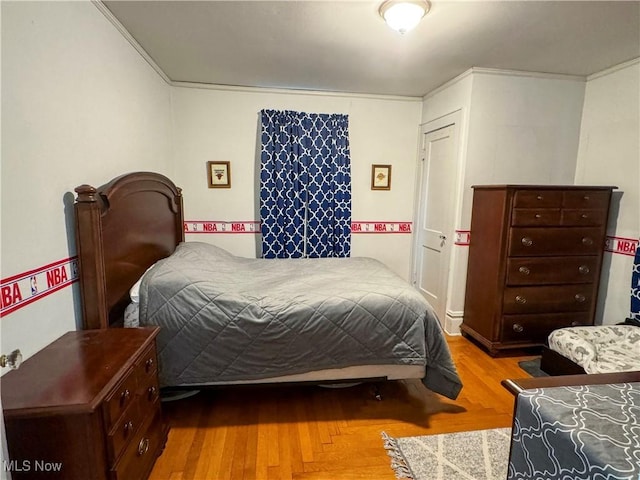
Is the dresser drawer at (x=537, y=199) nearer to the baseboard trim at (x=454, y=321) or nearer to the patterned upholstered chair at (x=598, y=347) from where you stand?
the patterned upholstered chair at (x=598, y=347)

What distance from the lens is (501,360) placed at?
8.66 ft

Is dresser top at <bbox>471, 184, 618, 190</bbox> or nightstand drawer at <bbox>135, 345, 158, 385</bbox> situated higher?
dresser top at <bbox>471, 184, 618, 190</bbox>

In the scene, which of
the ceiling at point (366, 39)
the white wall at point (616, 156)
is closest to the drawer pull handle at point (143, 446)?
the ceiling at point (366, 39)

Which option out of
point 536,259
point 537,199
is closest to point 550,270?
point 536,259

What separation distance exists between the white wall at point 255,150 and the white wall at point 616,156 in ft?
5.08

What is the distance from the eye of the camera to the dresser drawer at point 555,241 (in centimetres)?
253

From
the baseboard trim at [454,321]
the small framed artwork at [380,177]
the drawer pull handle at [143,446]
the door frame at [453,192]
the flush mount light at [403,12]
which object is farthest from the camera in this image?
the small framed artwork at [380,177]

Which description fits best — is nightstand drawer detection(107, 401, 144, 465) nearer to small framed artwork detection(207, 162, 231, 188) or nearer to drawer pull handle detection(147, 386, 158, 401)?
drawer pull handle detection(147, 386, 158, 401)

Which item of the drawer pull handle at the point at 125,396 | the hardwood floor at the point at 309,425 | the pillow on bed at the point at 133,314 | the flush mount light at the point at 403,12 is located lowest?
the hardwood floor at the point at 309,425

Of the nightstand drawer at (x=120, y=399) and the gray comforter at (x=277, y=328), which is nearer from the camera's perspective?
the nightstand drawer at (x=120, y=399)

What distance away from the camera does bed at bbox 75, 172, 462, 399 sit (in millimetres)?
1770

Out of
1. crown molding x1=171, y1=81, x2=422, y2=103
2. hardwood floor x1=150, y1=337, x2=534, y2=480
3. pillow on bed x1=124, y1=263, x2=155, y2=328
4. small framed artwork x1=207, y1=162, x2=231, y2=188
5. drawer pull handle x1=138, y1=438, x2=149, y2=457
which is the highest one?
crown molding x1=171, y1=81, x2=422, y2=103

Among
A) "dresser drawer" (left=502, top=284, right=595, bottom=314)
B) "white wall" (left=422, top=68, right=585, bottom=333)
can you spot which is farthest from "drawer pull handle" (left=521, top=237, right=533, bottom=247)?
"white wall" (left=422, top=68, right=585, bottom=333)

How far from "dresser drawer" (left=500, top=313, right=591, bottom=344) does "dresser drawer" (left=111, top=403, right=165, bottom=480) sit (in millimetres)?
2530
